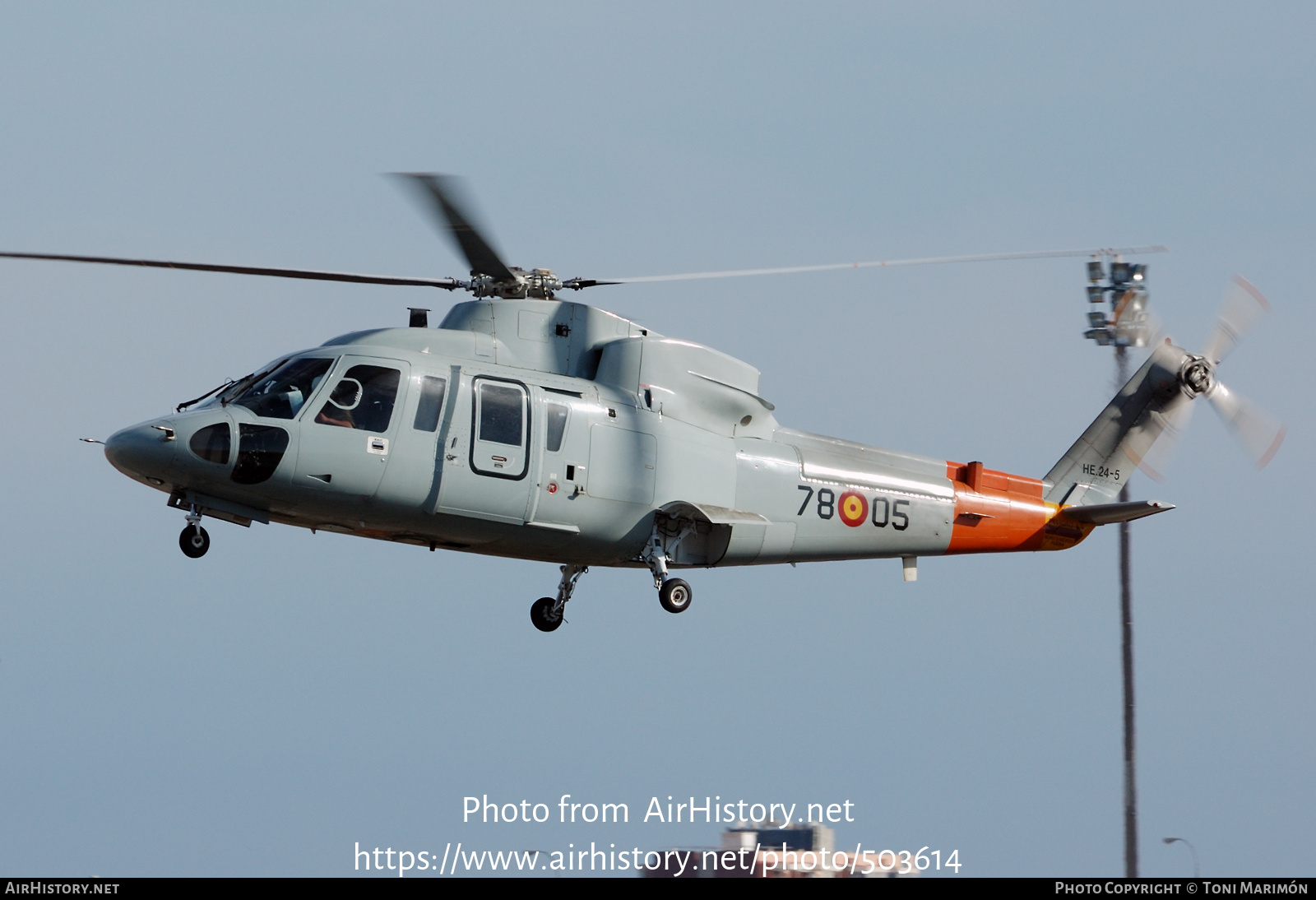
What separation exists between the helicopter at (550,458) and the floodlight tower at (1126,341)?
5365 millimetres

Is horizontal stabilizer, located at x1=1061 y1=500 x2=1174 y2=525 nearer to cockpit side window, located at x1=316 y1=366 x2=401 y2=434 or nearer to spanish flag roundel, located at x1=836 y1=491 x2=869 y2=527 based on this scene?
spanish flag roundel, located at x1=836 y1=491 x2=869 y2=527

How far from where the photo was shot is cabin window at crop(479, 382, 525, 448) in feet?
69.1

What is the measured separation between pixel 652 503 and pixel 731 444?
1.47m

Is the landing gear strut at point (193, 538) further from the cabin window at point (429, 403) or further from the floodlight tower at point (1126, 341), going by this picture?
the floodlight tower at point (1126, 341)

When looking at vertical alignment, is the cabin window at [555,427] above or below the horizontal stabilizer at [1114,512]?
below

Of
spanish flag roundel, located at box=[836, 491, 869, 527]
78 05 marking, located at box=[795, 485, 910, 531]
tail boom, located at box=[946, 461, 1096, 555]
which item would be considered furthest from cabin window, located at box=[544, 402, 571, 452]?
tail boom, located at box=[946, 461, 1096, 555]

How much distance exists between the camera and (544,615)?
23594mm

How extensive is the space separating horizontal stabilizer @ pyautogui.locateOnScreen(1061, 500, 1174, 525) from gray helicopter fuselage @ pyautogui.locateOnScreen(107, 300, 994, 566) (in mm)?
1976

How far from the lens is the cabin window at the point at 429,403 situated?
20.7 metres

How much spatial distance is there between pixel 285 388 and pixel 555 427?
323 cm

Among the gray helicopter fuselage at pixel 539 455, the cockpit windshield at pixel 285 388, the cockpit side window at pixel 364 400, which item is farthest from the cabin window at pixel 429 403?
the cockpit windshield at pixel 285 388

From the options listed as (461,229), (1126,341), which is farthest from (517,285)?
(1126,341)
